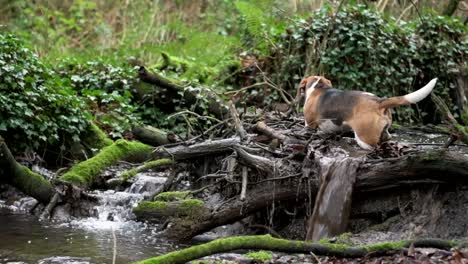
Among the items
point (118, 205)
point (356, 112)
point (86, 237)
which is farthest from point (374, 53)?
point (86, 237)

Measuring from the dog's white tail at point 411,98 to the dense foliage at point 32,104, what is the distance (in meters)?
5.46

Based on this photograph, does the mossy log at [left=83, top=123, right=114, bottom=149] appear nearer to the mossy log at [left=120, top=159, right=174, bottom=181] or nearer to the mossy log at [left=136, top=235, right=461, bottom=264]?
the mossy log at [left=120, top=159, right=174, bottom=181]

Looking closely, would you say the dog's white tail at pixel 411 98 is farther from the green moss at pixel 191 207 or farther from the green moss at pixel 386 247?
the green moss at pixel 191 207

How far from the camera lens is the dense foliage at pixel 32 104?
1066cm

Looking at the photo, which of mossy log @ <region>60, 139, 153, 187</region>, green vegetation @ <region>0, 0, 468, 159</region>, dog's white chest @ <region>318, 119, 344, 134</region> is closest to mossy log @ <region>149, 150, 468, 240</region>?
dog's white chest @ <region>318, 119, 344, 134</region>

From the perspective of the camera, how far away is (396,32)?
15.4m

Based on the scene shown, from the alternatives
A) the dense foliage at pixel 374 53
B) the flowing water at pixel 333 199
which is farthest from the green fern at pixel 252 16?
the flowing water at pixel 333 199

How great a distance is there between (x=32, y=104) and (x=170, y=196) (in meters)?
3.22

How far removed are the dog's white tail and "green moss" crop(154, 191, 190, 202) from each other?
2674mm

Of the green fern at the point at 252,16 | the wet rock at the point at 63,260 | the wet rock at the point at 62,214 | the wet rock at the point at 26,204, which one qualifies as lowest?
the wet rock at the point at 26,204

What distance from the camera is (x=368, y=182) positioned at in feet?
23.8

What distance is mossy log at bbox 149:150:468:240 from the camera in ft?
22.2

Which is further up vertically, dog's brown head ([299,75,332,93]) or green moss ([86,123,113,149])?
dog's brown head ([299,75,332,93])

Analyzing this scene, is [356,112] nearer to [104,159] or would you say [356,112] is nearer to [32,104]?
[104,159]
